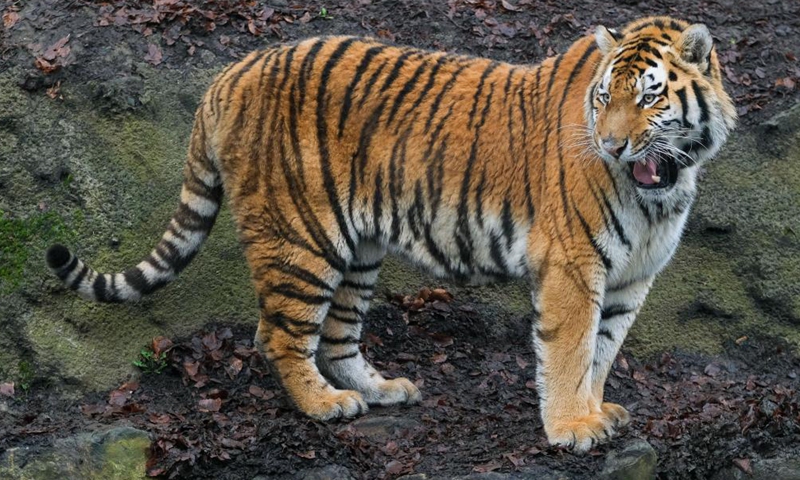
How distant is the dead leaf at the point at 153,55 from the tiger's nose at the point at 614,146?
430cm

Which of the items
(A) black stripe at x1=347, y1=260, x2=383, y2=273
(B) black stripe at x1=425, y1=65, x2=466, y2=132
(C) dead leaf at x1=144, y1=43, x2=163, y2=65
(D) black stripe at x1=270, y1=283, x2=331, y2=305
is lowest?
(A) black stripe at x1=347, y1=260, x2=383, y2=273

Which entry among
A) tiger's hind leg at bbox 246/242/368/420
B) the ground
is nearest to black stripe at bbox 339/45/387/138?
tiger's hind leg at bbox 246/242/368/420

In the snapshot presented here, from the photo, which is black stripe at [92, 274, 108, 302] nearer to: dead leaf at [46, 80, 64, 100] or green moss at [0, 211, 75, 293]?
green moss at [0, 211, 75, 293]

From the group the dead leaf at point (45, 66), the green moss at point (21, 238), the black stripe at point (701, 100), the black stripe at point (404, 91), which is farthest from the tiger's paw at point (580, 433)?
the dead leaf at point (45, 66)

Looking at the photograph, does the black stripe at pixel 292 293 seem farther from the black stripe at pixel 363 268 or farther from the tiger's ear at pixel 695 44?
the tiger's ear at pixel 695 44

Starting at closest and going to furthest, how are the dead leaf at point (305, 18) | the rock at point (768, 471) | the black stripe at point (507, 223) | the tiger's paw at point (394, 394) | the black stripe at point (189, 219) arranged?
the rock at point (768, 471), the black stripe at point (507, 223), the black stripe at point (189, 219), the tiger's paw at point (394, 394), the dead leaf at point (305, 18)

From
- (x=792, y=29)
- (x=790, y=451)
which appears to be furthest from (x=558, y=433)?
(x=792, y=29)

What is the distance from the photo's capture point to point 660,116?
17.6 ft

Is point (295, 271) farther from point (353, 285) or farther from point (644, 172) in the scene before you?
point (644, 172)

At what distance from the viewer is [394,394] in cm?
666

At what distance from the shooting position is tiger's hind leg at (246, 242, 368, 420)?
20.5 ft

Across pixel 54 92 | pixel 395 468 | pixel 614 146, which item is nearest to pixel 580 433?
pixel 395 468

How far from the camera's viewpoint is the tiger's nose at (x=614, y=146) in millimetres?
5328

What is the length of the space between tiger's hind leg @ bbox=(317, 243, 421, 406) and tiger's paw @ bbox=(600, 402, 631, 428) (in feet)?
3.93
